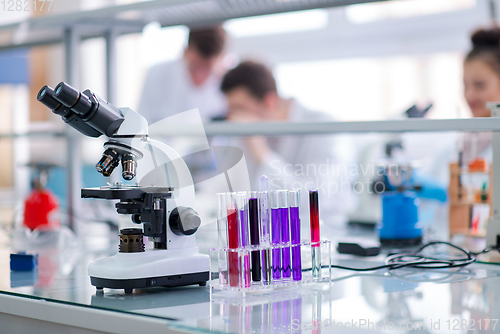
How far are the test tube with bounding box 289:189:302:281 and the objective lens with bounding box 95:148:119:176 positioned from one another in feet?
1.05

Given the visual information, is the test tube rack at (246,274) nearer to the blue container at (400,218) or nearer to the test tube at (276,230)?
the test tube at (276,230)

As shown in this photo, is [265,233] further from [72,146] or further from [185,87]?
[185,87]

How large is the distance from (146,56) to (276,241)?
407cm

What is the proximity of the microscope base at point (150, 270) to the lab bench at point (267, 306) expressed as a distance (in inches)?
0.7

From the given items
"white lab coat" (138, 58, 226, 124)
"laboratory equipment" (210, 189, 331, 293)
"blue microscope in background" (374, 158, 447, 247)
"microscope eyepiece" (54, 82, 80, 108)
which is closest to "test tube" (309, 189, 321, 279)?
"laboratory equipment" (210, 189, 331, 293)

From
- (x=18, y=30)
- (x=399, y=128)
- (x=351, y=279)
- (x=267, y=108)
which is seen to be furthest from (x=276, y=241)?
(x=267, y=108)

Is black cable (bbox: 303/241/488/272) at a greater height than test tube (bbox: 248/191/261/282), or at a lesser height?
lesser

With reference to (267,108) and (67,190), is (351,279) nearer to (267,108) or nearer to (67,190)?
(67,190)

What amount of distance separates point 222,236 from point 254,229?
0.18 feet

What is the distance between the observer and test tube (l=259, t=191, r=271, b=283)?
0.86 m

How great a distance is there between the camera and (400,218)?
1396 millimetres

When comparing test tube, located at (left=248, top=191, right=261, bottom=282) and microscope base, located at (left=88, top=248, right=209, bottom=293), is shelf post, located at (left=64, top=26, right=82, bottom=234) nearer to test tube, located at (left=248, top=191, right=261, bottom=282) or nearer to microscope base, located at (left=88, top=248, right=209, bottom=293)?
microscope base, located at (left=88, top=248, right=209, bottom=293)

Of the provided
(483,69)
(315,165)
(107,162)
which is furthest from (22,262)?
(483,69)

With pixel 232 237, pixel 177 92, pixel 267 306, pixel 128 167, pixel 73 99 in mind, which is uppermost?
pixel 177 92
